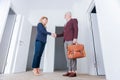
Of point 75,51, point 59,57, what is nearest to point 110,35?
point 75,51

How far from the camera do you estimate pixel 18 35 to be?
317 cm

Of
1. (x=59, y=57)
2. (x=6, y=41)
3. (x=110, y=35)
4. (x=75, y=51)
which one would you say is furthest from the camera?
(x=59, y=57)

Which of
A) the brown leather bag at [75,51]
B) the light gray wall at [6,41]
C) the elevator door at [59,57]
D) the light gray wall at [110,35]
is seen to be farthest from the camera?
the elevator door at [59,57]

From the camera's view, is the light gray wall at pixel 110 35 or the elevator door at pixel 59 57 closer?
the light gray wall at pixel 110 35

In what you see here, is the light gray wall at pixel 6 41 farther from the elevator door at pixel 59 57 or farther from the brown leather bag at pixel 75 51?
the elevator door at pixel 59 57

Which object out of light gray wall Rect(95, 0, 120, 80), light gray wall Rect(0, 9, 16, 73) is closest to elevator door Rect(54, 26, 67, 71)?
light gray wall Rect(0, 9, 16, 73)

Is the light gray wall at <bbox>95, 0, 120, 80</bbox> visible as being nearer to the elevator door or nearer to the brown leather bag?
the brown leather bag

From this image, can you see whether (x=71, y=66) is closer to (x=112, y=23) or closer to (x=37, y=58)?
(x=37, y=58)

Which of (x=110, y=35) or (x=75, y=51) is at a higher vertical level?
(x=110, y=35)

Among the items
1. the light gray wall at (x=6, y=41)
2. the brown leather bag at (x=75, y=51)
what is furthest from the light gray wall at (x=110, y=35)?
the light gray wall at (x=6, y=41)

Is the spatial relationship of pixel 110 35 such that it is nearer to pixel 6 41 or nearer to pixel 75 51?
pixel 75 51

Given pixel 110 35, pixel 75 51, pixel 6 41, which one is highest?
pixel 6 41

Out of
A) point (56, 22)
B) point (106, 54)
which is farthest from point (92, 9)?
point (106, 54)

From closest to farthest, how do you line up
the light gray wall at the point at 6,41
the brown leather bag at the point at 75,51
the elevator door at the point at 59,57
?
the brown leather bag at the point at 75,51
the light gray wall at the point at 6,41
the elevator door at the point at 59,57
